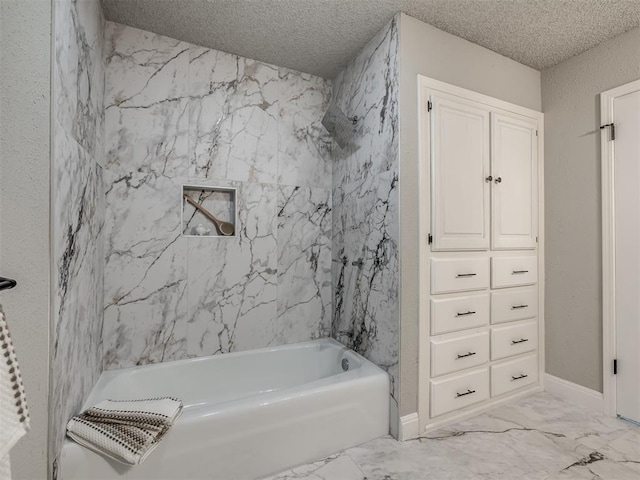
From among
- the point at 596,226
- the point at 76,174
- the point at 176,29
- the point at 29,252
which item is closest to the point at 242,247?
the point at 76,174

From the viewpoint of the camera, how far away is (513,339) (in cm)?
218

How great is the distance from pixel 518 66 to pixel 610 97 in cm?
61

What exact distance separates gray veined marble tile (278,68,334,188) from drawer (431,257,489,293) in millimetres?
1094

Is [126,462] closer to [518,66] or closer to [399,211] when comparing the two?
[399,211]

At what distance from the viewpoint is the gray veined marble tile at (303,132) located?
92.7 inches

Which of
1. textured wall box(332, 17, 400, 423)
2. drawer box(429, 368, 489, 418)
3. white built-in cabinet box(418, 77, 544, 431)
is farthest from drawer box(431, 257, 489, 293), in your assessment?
drawer box(429, 368, 489, 418)

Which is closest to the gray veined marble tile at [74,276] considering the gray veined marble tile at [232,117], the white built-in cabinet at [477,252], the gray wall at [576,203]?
the gray veined marble tile at [232,117]

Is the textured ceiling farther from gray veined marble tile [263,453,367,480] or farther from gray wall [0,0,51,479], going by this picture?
gray veined marble tile [263,453,367,480]

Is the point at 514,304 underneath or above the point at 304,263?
underneath

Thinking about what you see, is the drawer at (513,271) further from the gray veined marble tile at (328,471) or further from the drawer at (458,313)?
the gray veined marble tile at (328,471)

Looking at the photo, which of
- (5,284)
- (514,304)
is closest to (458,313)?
(514,304)

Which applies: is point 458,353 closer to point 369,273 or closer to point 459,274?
point 459,274

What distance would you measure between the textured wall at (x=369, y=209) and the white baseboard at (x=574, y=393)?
139 centimetres

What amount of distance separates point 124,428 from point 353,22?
93.8 inches
